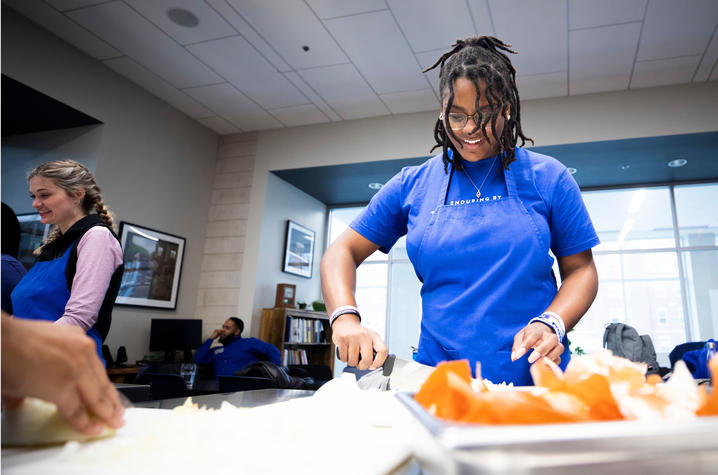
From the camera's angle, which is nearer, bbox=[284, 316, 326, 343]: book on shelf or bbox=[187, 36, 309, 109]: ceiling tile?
bbox=[187, 36, 309, 109]: ceiling tile

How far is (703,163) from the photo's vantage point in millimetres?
5141

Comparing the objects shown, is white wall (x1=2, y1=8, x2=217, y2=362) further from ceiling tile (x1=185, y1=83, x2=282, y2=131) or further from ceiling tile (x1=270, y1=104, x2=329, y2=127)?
ceiling tile (x1=270, y1=104, x2=329, y2=127)

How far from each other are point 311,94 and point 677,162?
401 cm

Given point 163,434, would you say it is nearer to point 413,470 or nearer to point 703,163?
point 413,470

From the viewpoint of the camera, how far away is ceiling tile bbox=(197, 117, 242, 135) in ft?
18.7

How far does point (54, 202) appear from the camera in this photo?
6.36 feet

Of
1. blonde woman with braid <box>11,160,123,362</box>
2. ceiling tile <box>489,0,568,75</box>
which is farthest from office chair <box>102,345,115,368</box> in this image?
ceiling tile <box>489,0,568,75</box>

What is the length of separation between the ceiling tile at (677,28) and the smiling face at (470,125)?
339 centimetres

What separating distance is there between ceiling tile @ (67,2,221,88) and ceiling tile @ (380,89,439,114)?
5.94 feet

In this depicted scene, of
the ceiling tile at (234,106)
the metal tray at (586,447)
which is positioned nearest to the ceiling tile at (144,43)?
the ceiling tile at (234,106)

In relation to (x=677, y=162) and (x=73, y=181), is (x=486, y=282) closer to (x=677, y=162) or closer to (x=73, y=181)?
(x=73, y=181)

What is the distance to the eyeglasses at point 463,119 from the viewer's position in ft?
3.48

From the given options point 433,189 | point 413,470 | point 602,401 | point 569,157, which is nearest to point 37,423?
point 413,470

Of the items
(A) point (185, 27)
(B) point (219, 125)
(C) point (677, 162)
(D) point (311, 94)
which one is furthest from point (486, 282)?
(B) point (219, 125)
